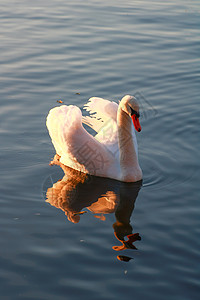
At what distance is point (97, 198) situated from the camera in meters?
9.05

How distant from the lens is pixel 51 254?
287 inches

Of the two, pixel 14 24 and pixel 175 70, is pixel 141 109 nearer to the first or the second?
pixel 175 70

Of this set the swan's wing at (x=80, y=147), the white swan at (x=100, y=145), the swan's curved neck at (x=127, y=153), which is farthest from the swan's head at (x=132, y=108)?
the swan's wing at (x=80, y=147)

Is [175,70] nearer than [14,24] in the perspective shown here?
Yes

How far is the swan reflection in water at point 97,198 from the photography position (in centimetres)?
830

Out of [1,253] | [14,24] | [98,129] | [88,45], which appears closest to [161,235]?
[1,253]

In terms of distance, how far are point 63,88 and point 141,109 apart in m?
2.11

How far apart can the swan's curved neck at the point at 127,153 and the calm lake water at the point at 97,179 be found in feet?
0.62

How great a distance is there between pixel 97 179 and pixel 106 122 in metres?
1.26

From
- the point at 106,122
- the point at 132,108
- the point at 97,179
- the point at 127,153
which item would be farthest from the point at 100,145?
the point at 132,108

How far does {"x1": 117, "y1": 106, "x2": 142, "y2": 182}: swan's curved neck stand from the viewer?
371 inches

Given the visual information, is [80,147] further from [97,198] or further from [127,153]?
[97,198]

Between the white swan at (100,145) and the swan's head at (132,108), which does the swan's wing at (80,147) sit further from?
the swan's head at (132,108)

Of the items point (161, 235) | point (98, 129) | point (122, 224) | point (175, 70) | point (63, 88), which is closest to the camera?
point (161, 235)
